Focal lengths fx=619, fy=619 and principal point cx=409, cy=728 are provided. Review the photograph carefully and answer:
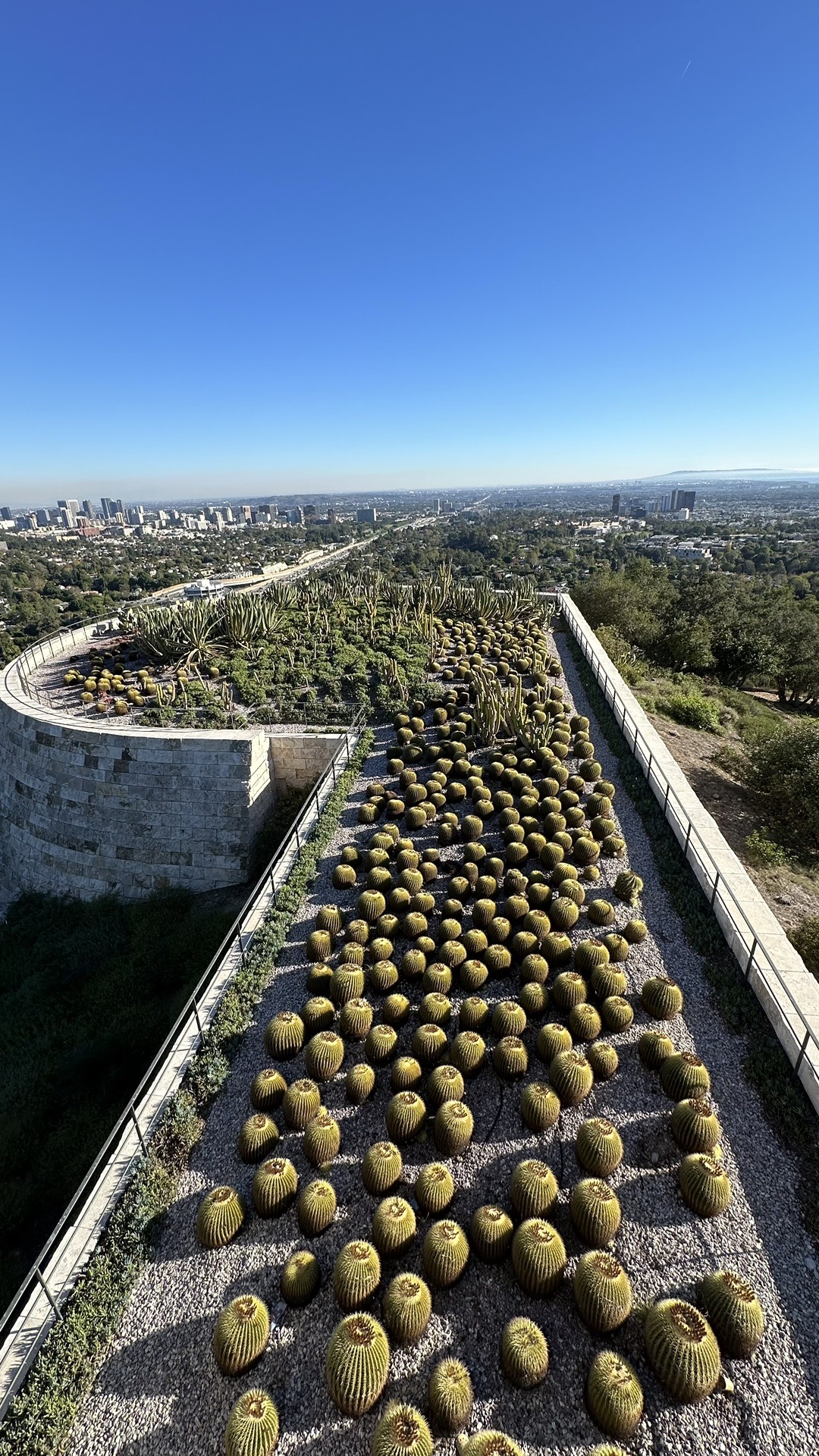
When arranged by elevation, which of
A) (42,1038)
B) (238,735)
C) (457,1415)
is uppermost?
(238,735)

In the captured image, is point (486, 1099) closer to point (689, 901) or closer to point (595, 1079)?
point (595, 1079)

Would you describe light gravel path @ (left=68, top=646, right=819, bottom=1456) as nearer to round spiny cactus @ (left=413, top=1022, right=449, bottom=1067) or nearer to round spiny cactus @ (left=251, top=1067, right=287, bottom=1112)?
round spiny cactus @ (left=251, top=1067, right=287, bottom=1112)

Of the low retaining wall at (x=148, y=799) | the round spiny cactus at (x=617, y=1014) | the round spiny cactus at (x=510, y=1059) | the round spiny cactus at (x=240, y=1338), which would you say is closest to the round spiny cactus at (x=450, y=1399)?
the round spiny cactus at (x=240, y=1338)

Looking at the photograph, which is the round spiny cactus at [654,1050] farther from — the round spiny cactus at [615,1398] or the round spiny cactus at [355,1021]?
the round spiny cactus at [355,1021]

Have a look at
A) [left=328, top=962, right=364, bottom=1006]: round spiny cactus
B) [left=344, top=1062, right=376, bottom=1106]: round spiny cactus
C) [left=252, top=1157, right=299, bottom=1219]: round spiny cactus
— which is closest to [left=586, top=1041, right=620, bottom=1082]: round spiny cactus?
[left=344, top=1062, right=376, bottom=1106]: round spiny cactus

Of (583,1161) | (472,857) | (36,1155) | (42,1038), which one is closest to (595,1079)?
(583,1161)

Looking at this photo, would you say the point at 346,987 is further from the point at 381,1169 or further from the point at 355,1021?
the point at 381,1169
